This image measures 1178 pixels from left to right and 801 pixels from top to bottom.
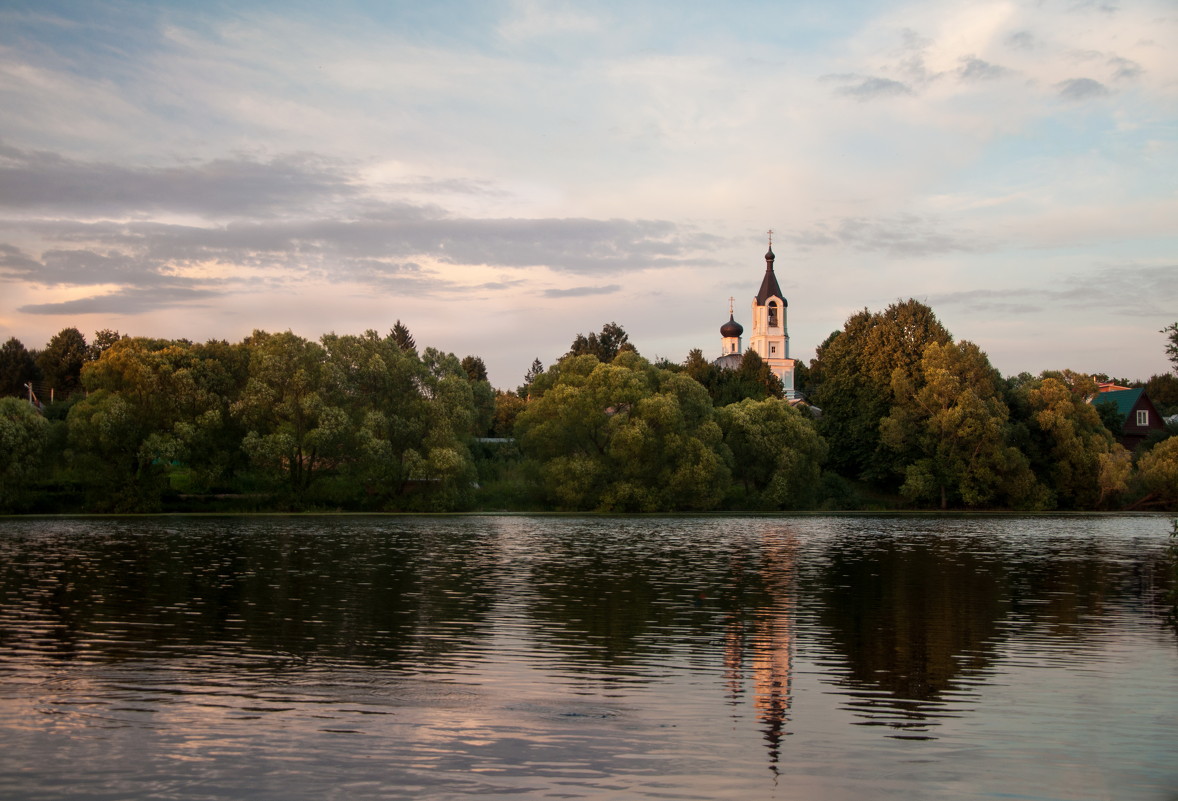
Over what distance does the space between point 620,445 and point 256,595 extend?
5068 cm

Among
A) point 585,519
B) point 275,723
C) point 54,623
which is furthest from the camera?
point 585,519

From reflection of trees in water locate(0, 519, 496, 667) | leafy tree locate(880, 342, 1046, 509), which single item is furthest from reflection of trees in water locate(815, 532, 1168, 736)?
leafy tree locate(880, 342, 1046, 509)

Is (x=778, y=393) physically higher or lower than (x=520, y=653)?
higher

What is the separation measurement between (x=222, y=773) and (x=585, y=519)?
5789cm

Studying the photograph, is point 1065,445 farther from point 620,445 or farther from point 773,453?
point 620,445

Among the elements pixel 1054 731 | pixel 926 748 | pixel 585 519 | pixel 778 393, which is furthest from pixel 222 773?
pixel 778 393

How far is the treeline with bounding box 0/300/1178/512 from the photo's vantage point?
231 feet

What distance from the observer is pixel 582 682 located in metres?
15.9

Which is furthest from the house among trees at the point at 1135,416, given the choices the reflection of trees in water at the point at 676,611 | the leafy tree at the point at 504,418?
the reflection of trees in water at the point at 676,611

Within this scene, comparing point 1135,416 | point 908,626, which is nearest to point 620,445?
point 908,626

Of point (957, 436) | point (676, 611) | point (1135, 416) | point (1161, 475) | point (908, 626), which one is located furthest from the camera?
point (1135, 416)

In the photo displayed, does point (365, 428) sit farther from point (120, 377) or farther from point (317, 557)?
point (317, 557)

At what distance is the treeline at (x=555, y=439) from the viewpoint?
7044 centimetres

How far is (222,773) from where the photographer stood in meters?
11.1
